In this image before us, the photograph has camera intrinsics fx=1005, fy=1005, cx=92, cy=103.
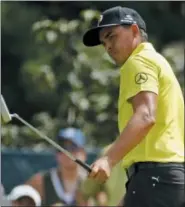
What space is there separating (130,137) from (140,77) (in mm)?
304

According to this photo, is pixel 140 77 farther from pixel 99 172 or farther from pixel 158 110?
pixel 99 172

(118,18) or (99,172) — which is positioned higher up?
(118,18)

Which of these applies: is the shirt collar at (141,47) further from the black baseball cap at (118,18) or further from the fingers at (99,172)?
the fingers at (99,172)

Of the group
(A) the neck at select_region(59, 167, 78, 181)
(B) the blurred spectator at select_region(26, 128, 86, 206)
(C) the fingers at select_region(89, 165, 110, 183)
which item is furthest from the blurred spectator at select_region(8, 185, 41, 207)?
(C) the fingers at select_region(89, 165, 110, 183)

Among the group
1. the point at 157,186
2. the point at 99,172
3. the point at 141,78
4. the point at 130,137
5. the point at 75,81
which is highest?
the point at 141,78

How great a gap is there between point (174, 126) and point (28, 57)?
8384 millimetres

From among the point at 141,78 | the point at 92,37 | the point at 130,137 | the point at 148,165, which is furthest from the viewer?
the point at 92,37

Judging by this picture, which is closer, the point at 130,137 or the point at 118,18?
the point at 130,137

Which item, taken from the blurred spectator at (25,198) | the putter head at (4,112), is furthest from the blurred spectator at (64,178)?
the putter head at (4,112)

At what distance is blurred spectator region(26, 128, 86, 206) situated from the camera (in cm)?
760

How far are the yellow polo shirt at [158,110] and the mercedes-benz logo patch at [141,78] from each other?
0.01 m

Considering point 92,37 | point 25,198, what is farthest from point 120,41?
point 25,198

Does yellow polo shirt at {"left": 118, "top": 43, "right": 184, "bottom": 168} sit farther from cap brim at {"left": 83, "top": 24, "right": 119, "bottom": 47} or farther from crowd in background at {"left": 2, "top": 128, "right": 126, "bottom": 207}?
crowd in background at {"left": 2, "top": 128, "right": 126, "bottom": 207}

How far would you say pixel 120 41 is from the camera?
4.78 m
